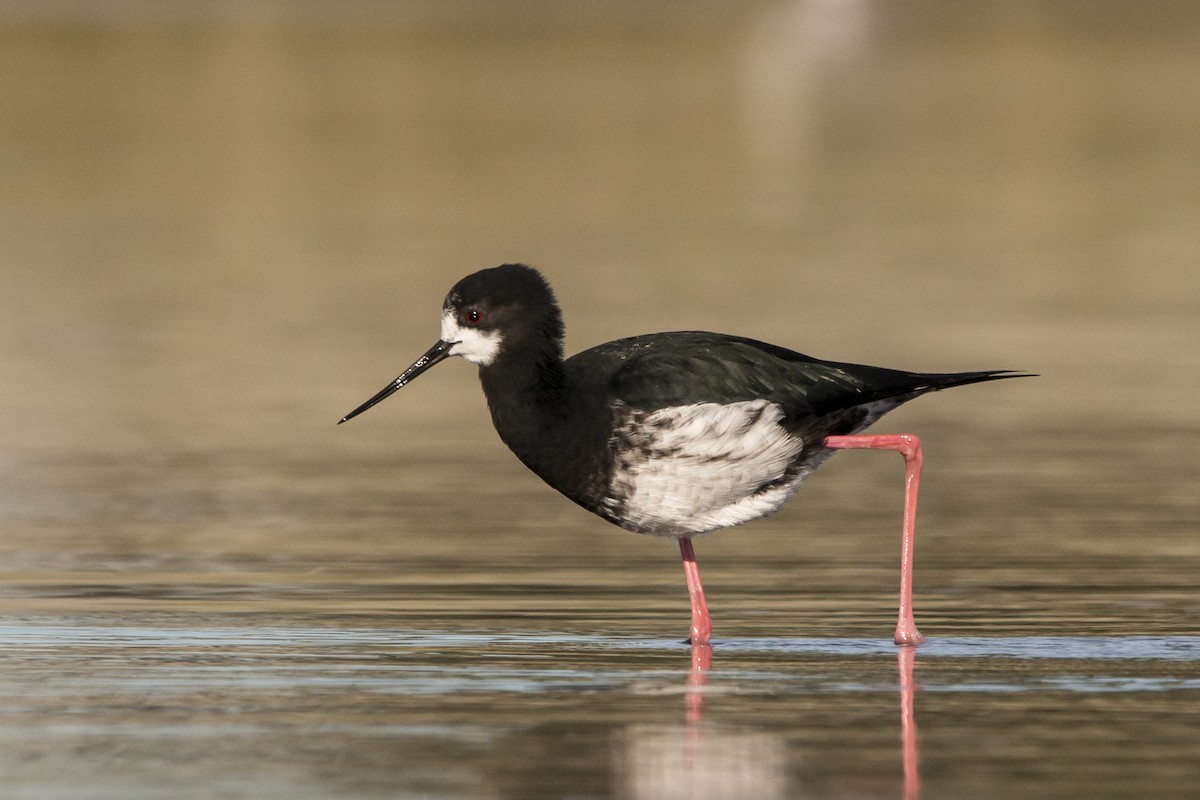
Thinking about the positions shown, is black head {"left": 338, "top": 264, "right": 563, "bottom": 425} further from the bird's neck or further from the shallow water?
the shallow water

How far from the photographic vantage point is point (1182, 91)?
44.0 meters

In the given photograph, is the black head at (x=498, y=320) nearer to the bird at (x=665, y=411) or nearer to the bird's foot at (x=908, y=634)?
the bird at (x=665, y=411)

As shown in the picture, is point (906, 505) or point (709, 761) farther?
point (906, 505)

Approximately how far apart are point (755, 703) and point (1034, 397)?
897 cm

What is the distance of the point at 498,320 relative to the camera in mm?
9703

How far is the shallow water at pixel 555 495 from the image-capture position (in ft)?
24.5

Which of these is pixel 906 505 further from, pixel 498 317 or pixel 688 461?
pixel 498 317

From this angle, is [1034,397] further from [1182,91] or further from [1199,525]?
[1182,91]

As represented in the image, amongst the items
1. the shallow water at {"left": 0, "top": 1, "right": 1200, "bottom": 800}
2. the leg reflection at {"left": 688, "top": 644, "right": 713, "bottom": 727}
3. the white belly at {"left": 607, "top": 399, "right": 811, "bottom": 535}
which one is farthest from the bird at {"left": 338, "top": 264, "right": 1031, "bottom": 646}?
the shallow water at {"left": 0, "top": 1, "right": 1200, "bottom": 800}

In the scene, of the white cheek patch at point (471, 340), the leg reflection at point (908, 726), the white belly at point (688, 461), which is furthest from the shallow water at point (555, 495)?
the white cheek patch at point (471, 340)

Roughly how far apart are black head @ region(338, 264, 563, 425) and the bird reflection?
2127mm

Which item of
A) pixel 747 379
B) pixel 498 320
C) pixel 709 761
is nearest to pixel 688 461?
→ pixel 747 379

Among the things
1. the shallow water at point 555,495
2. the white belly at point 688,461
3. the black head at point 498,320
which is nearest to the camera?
the shallow water at point 555,495

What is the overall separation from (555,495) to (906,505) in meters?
3.42
